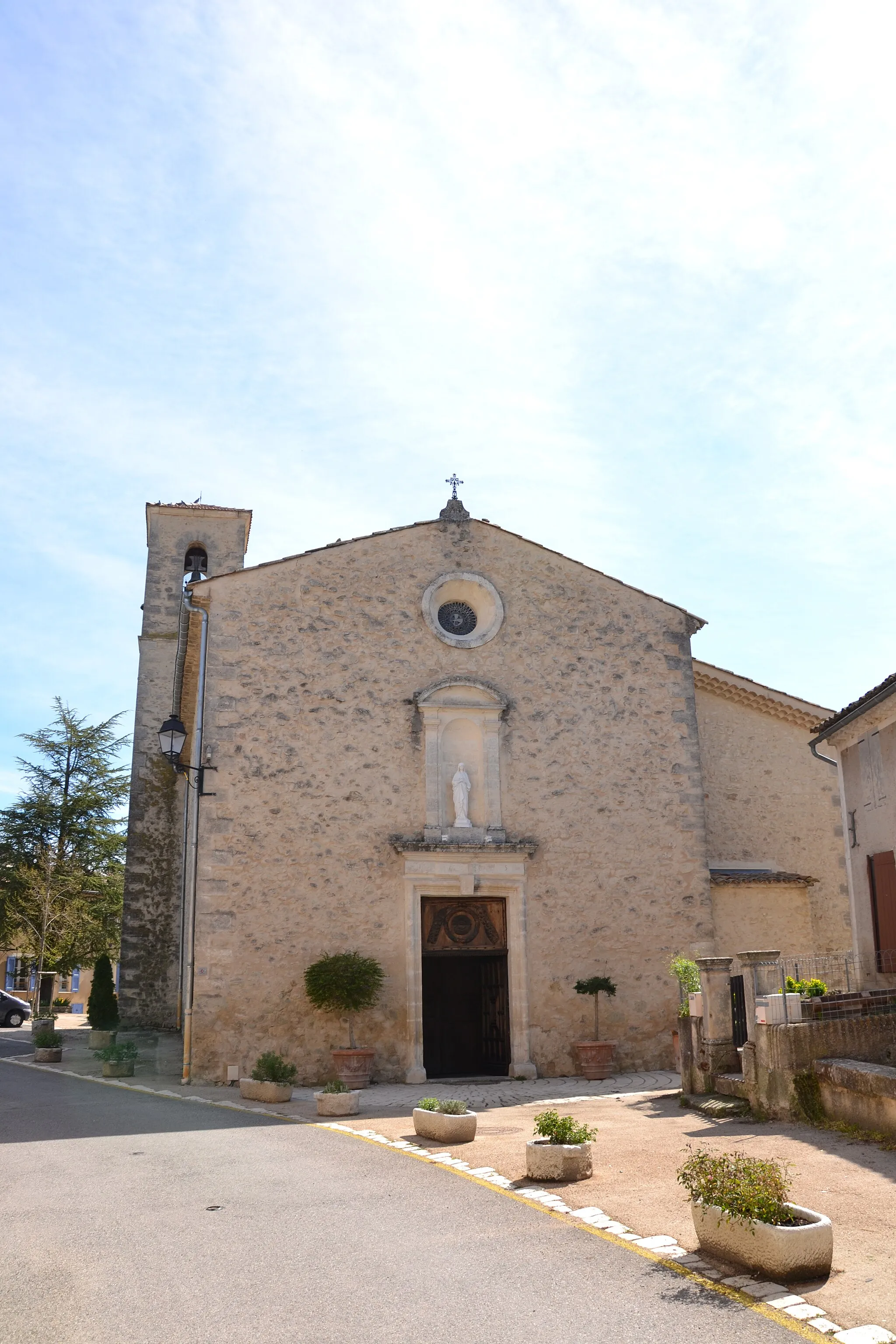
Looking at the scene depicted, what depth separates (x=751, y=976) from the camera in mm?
11734

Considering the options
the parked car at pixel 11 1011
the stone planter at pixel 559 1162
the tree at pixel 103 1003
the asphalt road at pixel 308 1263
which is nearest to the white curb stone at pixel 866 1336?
→ the asphalt road at pixel 308 1263

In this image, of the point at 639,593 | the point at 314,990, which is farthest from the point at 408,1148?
the point at 639,593

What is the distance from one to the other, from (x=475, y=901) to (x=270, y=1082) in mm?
5010

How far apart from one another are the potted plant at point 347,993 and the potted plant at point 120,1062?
418 centimetres

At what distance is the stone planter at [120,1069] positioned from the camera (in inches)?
707

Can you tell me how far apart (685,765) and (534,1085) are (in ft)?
20.1

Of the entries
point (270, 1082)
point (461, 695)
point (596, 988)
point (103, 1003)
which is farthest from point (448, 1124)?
point (103, 1003)

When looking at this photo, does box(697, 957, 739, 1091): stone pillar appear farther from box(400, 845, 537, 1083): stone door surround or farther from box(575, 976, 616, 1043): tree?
box(400, 845, 537, 1083): stone door surround

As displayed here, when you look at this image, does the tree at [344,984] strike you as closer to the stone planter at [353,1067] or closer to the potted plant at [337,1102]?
the stone planter at [353,1067]

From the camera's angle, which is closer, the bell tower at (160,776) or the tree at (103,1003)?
the tree at (103,1003)

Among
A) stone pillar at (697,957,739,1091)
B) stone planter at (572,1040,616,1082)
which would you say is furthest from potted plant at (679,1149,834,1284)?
stone planter at (572,1040,616,1082)

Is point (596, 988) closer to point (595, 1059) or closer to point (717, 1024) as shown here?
point (595, 1059)

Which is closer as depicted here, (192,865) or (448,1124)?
(448,1124)

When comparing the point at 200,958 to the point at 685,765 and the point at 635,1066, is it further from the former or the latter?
the point at 685,765
